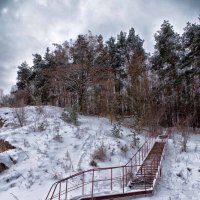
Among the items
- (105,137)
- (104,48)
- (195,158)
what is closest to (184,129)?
(195,158)

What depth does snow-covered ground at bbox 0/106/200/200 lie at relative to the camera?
1634 cm

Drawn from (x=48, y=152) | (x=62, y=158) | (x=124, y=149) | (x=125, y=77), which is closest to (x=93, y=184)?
(x=62, y=158)

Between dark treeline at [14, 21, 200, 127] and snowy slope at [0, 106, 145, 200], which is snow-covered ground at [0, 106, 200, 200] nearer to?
snowy slope at [0, 106, 145, 200]

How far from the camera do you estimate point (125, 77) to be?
53.3m

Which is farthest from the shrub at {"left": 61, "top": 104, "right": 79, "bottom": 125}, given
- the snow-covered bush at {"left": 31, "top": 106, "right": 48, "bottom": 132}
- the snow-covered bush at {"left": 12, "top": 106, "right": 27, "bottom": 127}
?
the snow-covered bush at {"left": 12, "top": 106, "right": 27, "bottom": 127}

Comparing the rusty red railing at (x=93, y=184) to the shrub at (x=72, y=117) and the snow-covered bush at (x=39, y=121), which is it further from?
the shrub at (x=72, y=117)

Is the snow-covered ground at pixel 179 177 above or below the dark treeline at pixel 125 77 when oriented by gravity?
below

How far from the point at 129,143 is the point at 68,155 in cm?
671

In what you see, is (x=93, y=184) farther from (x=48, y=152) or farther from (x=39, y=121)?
(x=39, y=121)

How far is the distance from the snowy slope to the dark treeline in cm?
432

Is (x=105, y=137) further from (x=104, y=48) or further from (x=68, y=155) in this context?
(x=104, y=48)

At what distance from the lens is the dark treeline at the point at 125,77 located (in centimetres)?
3584

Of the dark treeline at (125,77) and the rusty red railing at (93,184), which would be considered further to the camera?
the dark treeline at (125,77)

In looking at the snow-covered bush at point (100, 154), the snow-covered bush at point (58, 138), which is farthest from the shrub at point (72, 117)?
the snow-covered bush at point (100, 154)
